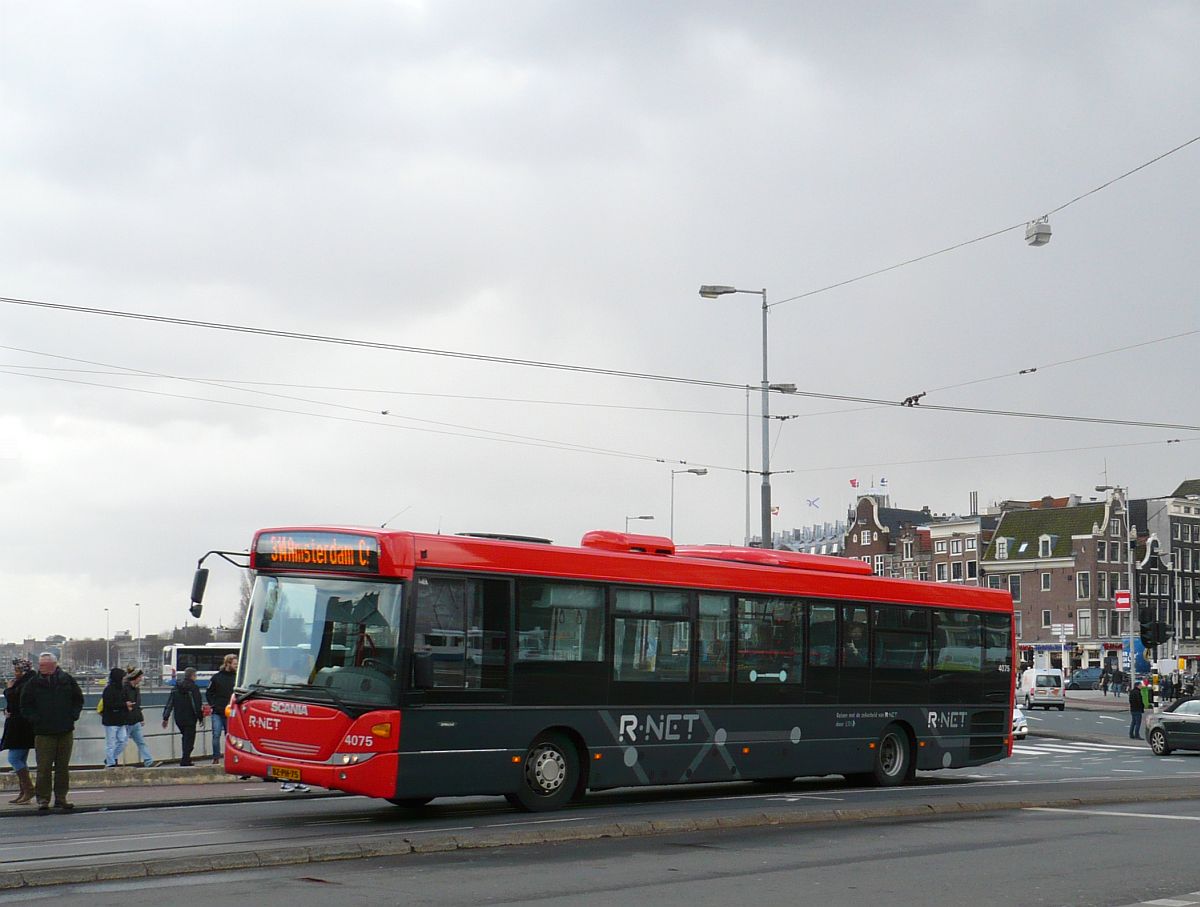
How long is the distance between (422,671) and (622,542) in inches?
148

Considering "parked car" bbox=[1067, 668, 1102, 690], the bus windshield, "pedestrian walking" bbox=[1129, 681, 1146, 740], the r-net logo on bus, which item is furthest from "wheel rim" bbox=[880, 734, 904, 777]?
"parked car" bbox=[1067, 668, 1102, 690]

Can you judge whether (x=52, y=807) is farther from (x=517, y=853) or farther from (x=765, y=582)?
(x=765, y=582)

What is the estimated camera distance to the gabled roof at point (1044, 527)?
107 metres

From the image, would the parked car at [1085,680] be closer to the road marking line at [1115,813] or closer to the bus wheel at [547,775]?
the road marking line at [1115,813]

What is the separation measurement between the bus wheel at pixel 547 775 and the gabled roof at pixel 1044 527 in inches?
3742

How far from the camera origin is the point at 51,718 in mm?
16453

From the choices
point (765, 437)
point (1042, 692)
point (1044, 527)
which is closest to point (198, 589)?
point (765, 437)

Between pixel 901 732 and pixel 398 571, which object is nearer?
pixel 398 571

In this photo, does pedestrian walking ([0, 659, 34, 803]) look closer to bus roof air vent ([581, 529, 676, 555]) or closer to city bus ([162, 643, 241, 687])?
bus roof air vent ([581, 529, 676, 555])

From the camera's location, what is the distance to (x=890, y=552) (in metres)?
121

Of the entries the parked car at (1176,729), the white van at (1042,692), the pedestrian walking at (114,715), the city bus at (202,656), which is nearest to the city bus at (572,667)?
the pedestrian walking at (114,715)

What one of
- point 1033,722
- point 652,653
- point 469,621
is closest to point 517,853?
point 469,621

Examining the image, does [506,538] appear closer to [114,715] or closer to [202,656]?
[114,715]

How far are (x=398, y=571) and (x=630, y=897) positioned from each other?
18.8 ft
